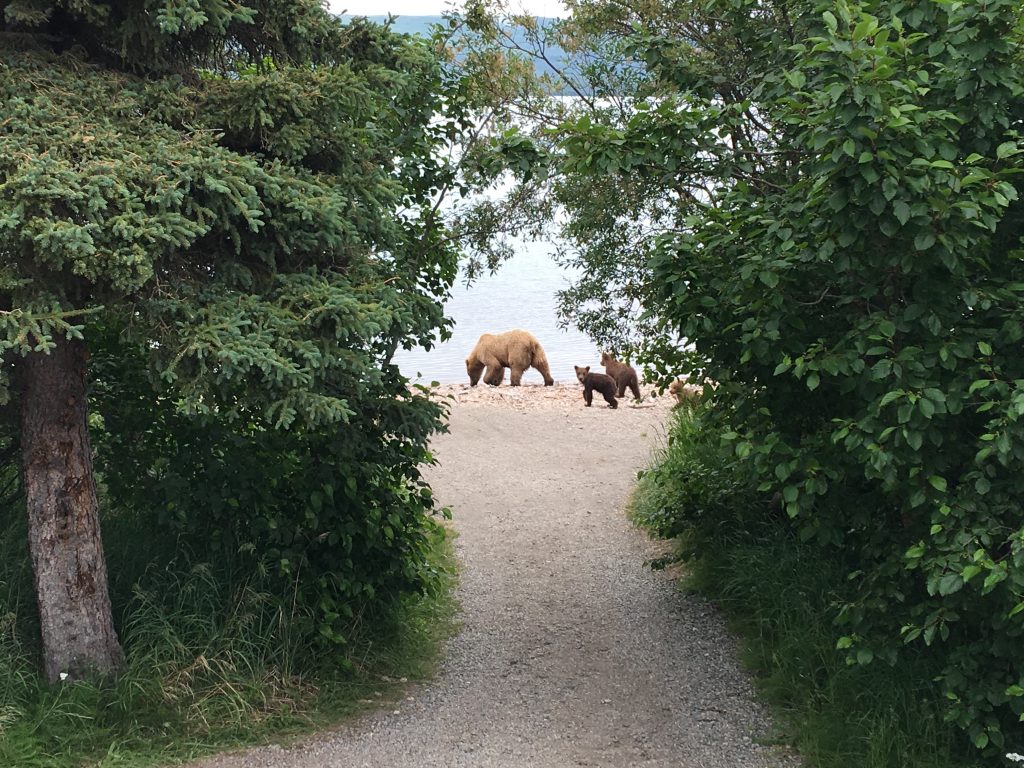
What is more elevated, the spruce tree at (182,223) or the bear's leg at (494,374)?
the spruce tree at (182,223)

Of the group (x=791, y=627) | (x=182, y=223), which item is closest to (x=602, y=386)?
(x=791, y=627)

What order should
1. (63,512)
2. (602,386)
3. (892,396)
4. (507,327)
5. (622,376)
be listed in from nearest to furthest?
(892,396) < (63,512) < (602,386) < (622,376) < (507,327)

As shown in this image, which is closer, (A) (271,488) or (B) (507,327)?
(A) (271,488)

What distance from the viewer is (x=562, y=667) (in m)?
6.31

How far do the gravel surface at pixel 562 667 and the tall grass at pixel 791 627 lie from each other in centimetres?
20

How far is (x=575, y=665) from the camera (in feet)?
20.8

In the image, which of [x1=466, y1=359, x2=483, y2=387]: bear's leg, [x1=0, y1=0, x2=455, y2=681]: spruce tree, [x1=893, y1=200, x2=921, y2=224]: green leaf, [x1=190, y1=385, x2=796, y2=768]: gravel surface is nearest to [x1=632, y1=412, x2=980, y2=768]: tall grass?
[x1=190, y1=385, x2=796, y2=768]: gravel surface

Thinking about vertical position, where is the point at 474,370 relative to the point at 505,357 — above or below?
below

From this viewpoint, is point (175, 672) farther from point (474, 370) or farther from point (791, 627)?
point (474, 370)

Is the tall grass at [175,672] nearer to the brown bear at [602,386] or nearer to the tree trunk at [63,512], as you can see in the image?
the tree trunk at [63,512]

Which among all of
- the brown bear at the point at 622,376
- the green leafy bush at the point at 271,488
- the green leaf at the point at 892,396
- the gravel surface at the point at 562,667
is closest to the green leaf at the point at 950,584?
the green leaf at the point at 892,396

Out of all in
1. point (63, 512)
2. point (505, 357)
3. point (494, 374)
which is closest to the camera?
point (63, 512)

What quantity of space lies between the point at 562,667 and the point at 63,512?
3073 millimetres

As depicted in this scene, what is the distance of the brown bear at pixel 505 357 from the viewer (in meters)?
18.2
